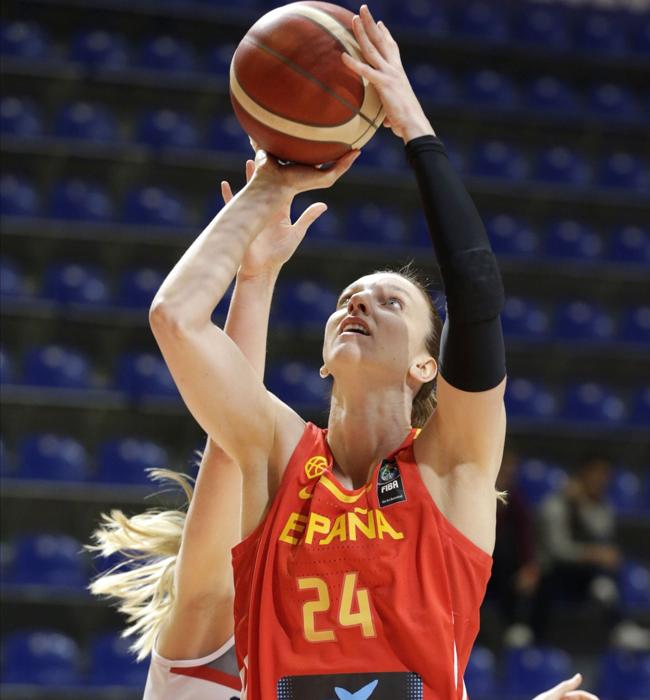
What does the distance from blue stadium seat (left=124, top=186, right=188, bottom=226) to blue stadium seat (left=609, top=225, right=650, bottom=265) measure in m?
3.67

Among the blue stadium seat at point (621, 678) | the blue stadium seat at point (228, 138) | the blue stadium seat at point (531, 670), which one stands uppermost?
the blue stadium seat at point (228, 138)

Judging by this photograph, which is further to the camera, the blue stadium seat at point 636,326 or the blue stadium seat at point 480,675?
the blue stadium seat at point 636,326

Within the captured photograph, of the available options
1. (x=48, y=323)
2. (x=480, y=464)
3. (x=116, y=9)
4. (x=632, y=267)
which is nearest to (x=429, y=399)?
(x=480, y=464)

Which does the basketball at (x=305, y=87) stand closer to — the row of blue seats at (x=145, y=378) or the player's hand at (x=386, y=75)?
the player's hand at (x=386, y=75)

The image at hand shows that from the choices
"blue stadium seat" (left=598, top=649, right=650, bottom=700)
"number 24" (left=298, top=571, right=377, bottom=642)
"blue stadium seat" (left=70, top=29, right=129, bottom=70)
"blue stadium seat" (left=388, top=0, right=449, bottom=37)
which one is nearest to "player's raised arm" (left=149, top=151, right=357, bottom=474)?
"number 24" (left=298, top=571, right=377, bottom=642)

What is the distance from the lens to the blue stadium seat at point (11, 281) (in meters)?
8.17

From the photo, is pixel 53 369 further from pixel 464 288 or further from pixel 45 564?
pixel 464 288

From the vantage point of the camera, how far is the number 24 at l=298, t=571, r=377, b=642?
2262mm

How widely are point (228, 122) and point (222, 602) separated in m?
7.25

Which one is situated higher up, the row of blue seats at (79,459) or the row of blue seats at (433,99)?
the row of blue seats at (433,99)

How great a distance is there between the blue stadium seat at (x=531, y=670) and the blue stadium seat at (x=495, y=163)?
14.8 feet

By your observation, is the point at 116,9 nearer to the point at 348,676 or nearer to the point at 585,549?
the point at 585,549

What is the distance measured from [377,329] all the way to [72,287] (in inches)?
241

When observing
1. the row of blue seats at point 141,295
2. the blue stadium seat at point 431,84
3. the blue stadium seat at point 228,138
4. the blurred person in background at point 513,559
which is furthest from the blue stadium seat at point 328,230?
the blurred person in background at point 513,559
